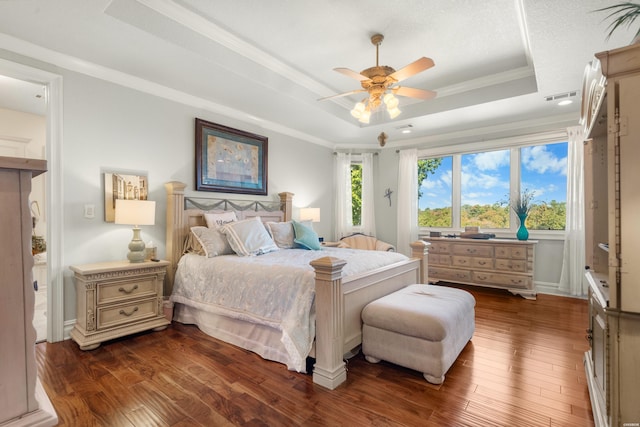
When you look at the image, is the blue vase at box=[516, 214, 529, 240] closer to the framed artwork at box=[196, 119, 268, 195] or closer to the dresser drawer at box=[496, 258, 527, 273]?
the dresser drawer at box=[496, 258, 527, 273]

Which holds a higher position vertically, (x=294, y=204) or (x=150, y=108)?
(x=150, y=108)

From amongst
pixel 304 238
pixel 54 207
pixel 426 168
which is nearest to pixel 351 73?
pixel 304 238

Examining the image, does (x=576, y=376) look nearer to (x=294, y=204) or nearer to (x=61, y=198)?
(x=294, y=204)

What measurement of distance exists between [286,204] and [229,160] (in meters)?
1.14

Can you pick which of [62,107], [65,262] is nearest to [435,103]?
[62,107]

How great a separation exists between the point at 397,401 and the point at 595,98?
2.10 meters

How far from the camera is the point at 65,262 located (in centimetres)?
281


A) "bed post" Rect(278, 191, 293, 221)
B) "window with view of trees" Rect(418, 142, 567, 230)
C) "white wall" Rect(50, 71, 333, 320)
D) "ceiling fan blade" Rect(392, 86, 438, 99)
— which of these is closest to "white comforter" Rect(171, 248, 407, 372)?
"white wall" Rect(50, 71, 333, 320)

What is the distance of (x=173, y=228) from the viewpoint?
341cm

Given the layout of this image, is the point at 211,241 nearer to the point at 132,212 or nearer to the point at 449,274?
the point at 132,212

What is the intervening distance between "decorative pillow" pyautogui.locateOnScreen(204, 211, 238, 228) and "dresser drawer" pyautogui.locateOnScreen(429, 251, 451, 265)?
3163mm

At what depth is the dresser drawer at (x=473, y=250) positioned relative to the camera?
14.9ft

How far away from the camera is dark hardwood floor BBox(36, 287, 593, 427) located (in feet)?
5.76

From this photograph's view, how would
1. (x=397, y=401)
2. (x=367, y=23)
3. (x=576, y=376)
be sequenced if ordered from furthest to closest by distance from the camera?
(x=367, y=23)
(x=576, y=376)
(x=397, y=401)
